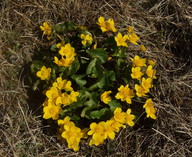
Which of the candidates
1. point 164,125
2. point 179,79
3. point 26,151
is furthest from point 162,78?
point 26,151

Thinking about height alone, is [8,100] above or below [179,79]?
below

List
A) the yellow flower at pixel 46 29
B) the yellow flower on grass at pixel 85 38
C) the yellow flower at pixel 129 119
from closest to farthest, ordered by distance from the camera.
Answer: the yellow flower at pixel 129 119, the yellow flower on grass at pixel 85 38, the yellow flower at pixel 46 29

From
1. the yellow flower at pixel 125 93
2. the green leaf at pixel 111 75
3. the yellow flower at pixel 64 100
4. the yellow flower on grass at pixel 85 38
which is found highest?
the yellow flower on grass at pixel 85 38

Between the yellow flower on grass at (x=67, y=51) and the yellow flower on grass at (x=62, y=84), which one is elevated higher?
the yellow flower on grass at (x=67, y=51)

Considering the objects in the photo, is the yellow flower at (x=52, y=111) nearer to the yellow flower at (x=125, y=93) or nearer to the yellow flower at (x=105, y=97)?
the yellow flower at (x=105, y=97)

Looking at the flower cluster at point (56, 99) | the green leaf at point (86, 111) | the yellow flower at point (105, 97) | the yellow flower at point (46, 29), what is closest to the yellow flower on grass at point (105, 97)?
the yellow flower at point (105, 97)

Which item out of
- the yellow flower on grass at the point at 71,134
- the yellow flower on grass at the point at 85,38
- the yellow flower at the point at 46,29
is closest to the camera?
the yellow flower on grass at the point at 71,134

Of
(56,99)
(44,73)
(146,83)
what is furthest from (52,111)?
(146,83)

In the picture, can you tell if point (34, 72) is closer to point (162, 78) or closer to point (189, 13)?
point (162, 78)
